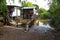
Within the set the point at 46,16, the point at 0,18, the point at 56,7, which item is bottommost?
the point at 46,16

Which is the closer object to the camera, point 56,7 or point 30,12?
point 56,7

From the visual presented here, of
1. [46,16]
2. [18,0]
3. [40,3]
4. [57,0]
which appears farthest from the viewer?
[40,3]

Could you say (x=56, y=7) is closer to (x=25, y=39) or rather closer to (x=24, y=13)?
(x=25, y=39)

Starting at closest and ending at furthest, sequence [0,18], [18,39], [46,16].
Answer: [18,39]
[0,18]
[46,16]

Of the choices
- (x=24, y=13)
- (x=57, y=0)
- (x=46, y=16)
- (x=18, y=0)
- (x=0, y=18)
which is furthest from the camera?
(x=46, y=16)

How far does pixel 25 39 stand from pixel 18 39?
21.8 inches

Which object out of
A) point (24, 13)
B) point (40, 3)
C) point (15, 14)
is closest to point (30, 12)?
point (24, 13)

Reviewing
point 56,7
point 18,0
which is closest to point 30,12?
point 18,0

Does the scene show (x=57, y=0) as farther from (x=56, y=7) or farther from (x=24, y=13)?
(x=24, y=13)

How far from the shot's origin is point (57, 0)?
68.5 ft

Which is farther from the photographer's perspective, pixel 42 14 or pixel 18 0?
pixel 42 14

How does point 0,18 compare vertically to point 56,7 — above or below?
below

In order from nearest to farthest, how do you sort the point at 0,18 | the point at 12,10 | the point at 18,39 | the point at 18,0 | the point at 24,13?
the point at 18,39 < the point at 0,18 < the point at 12,10 < the point at 24,13 < the point at 18,0

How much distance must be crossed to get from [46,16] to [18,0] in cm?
1016
